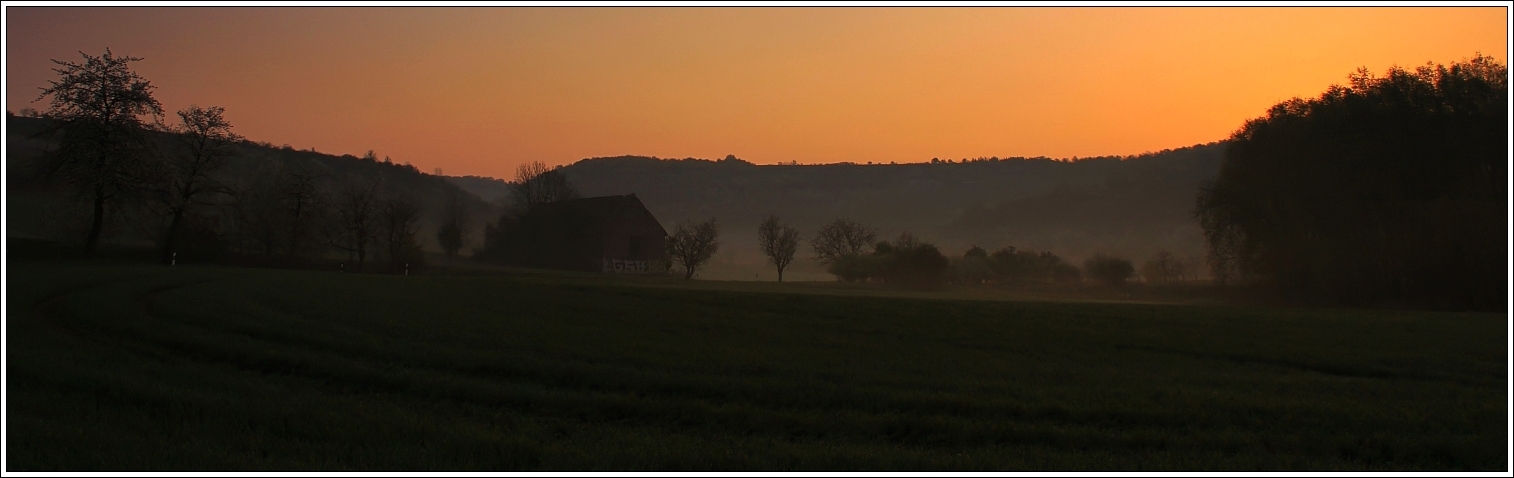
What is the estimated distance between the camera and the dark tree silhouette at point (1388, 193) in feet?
118

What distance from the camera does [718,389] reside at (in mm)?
12055

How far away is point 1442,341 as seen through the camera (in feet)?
63.4

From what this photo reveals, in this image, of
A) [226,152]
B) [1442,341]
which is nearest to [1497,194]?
[1442,341]

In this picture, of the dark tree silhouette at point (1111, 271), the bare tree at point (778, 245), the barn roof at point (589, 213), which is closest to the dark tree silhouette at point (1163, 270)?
the dark tree silhouette at point (1111, 271)

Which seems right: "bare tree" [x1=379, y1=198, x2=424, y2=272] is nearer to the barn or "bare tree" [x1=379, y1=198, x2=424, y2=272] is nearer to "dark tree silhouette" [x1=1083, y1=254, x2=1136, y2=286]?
the barn

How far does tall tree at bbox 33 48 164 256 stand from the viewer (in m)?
41.0

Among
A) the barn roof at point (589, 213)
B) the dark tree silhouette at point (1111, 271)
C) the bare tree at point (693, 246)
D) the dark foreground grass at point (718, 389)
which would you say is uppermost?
the barn roof at point (589, 213)

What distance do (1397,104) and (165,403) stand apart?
48017 millimetres

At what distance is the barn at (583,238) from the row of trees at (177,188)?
Answer: 13298 millimetres

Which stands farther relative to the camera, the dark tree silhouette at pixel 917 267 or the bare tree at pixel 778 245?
the bare tree at pixel 778 245

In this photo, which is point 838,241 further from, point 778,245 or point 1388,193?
point 1388,193

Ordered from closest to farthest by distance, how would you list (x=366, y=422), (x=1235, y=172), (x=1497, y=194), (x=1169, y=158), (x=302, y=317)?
(x=366, y=422) → (x=302, y=317) → (x=1497, y=194) → (x=1235, y=172) → (x=1169, y=158)

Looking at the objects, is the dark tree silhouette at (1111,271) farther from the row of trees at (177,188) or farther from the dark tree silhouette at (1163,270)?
the row of trees at (177,188)

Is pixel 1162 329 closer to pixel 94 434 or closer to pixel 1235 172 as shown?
pixel 94 434
